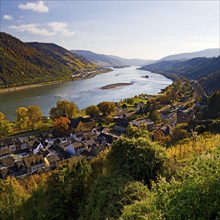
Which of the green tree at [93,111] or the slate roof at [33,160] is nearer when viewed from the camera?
the slate roof at [33,160]

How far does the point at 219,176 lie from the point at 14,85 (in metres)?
105

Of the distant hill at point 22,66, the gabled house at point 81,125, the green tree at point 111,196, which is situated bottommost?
the gabled house at point 81,125

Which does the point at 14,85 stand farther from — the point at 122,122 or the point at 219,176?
the point at 219,176

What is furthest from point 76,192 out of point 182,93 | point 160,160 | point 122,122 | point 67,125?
point 182,93

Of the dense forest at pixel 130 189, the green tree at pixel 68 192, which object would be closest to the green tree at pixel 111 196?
the dense forest at pixel 130 189

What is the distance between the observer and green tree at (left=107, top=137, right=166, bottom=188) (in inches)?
458

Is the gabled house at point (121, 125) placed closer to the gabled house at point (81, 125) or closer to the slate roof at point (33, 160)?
the gabled house at point (81, 125)

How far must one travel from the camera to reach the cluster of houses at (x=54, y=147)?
25.7m

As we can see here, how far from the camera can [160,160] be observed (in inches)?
472

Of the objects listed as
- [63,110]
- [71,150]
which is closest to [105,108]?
[63,110]

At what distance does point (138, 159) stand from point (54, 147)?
21.3 metres

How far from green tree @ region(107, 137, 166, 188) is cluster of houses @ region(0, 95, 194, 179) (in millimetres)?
14899

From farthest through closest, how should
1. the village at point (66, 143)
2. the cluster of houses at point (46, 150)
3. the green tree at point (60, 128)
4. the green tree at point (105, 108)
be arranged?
the green tree at point (105, 108) < the green tree at point (60, 128) < the village at point (66, 143) < the cluster of houses at point (46, 150)

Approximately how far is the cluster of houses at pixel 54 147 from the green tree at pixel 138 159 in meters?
14.9
